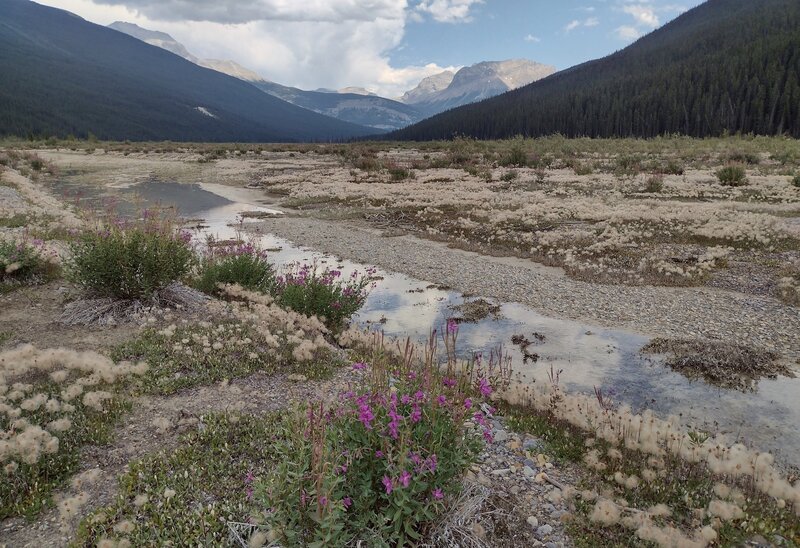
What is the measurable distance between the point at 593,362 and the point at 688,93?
108422 mm

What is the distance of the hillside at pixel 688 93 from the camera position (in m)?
84.1

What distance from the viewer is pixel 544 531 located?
470 centimetres

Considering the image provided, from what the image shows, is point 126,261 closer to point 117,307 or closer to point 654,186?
point 117,307

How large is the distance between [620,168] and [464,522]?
43204 mm

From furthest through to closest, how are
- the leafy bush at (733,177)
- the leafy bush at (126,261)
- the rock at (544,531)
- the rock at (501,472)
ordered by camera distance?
1. the leafy bush at (733,177)
2. the leafy bush at (126,261)
3. the rock at (501,472)
4. the rock at (544,531)

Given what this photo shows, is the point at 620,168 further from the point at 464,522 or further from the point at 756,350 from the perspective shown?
the point at 464,522

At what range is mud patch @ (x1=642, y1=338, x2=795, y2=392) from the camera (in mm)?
8555

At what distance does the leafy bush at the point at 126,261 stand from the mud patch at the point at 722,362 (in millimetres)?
10500

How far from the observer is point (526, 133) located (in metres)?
134

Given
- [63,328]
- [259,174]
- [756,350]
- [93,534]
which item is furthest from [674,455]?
[259,174]

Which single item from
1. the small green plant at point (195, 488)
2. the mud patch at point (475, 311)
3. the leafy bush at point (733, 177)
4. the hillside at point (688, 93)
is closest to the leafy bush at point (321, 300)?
the mud patch at point (475, 311)

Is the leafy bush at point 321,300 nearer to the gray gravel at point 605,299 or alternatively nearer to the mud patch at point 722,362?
the gray gravel at point 605,299

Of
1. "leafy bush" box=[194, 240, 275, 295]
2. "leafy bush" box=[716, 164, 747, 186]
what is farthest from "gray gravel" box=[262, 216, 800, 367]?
"leafy bush" box=[716, 164, 747, 186]

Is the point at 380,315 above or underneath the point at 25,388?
underneath
